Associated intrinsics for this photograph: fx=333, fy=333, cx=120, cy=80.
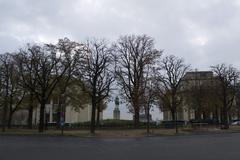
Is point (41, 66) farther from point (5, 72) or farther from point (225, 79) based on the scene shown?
point (225, 79)

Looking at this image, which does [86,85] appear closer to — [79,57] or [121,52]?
[79,57]

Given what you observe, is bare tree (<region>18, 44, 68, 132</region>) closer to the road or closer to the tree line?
the tree line

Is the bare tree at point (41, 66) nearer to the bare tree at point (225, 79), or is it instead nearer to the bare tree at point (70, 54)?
the bare tree at point (70, 54)

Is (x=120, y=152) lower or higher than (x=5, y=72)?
lower

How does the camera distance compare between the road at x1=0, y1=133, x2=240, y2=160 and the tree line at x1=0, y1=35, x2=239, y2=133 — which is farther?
the tree line at x1=0, y1=35, x2=239, y2=133

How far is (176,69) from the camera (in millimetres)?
62875

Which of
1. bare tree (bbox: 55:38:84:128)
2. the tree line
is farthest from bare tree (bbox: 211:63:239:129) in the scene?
bare tree (bbox: 55:38:84:128)

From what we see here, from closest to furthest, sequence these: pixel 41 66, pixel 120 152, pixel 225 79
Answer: pixel 120 152
pixel 41 66
pixel 225 79

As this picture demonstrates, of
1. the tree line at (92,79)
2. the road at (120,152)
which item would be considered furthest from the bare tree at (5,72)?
the road at (120,152)

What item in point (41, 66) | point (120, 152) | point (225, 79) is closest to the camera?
point (120, 152)

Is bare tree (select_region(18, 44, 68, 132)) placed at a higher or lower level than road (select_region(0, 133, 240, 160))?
higher

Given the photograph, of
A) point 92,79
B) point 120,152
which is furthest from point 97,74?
point 120,152

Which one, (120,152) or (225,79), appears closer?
(120,152)

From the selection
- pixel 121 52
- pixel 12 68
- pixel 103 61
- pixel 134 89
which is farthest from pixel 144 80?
pixel 12 68
